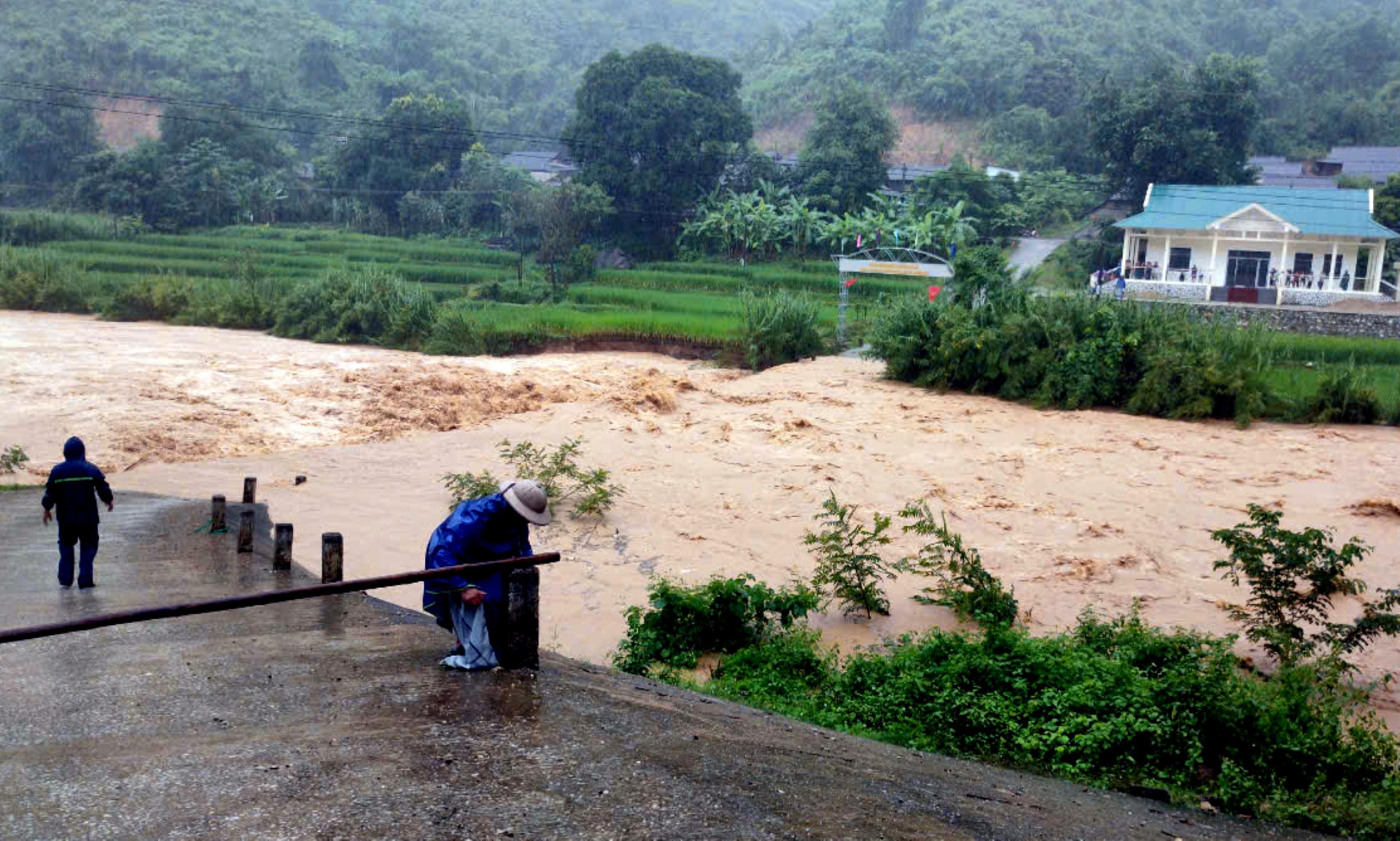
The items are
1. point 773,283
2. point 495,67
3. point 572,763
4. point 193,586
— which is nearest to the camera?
point 572,763

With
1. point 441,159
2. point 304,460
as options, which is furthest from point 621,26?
point 304,460

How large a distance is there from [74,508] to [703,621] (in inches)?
187

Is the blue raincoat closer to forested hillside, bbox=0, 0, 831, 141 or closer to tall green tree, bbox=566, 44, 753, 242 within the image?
tall green tree, bbox=566, 44, 753, 242

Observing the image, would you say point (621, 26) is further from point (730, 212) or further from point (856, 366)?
point (856, 366)

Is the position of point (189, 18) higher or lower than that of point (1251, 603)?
higher

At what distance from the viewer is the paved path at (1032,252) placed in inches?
→ 1580

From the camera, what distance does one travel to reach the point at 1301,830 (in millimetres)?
6039

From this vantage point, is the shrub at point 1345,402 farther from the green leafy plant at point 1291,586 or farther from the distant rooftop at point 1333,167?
the distant rooftop at point 1333,167

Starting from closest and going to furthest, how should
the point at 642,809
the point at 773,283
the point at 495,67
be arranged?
the point at 642,809 < the point at 773,283 < the point at 495,67

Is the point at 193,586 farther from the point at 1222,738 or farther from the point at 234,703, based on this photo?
the point at 1222,738

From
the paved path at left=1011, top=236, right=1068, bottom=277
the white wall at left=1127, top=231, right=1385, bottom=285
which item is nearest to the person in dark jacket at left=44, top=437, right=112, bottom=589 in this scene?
the white wall at left=1127, top=231, right=1385, bottom=285

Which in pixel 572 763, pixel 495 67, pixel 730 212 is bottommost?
pixel 572 763

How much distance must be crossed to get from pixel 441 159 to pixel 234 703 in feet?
157

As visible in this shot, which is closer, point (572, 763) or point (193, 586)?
point (572, 763)
